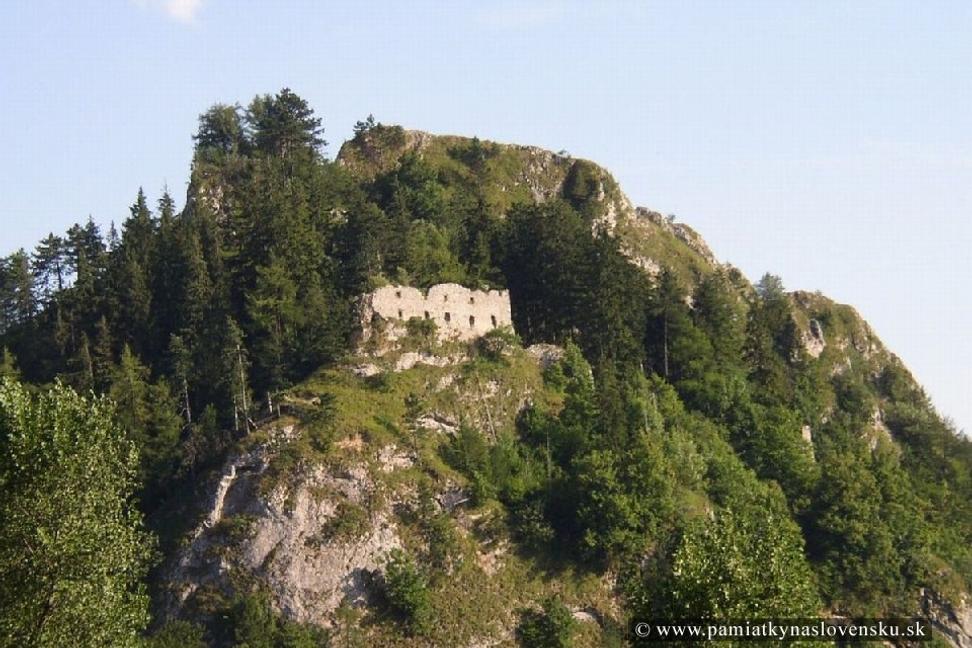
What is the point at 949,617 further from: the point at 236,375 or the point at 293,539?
the point at 236,375

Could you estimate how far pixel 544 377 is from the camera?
3004 inches

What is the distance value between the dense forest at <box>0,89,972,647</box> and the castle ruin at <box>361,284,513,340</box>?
1.59 meters

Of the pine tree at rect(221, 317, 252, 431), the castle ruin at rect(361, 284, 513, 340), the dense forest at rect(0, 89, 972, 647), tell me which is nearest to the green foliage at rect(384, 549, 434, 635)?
the dense forest at rect(0, 89, 972, 647)

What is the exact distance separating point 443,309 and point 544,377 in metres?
7.44

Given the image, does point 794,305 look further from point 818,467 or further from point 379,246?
point 379,246

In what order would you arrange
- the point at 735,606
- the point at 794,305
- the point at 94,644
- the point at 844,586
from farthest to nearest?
the point at 794,305 < the point at 844,586 < the point at 735,606 < the point at 94,644

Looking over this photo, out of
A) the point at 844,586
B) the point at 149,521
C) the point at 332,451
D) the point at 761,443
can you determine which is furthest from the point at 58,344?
the point at 844,586

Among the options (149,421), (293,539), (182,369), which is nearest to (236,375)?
(182,369)

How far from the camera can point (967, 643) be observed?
75.2 m

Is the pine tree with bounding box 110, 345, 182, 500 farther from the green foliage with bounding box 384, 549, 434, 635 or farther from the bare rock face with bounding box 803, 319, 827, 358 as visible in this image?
the bare rock face with bounding box 803, 319, 827, 358

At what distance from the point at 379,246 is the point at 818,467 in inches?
1252

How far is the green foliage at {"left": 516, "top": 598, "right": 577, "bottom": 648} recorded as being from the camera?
6244cm

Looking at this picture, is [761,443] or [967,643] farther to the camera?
[761,443]

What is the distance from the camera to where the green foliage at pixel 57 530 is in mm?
35000
